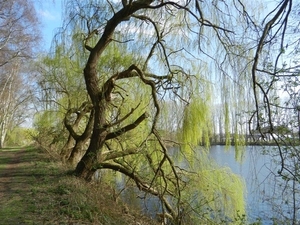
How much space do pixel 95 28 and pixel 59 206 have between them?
171 inches

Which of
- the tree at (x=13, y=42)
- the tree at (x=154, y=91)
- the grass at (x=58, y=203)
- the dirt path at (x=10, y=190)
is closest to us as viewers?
the grass at (x=58, y=203)

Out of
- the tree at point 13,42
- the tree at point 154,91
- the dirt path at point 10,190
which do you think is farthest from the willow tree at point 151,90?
the tree at point 13,42

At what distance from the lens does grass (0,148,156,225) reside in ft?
15.0

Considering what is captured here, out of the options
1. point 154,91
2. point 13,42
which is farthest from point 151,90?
point 13,42

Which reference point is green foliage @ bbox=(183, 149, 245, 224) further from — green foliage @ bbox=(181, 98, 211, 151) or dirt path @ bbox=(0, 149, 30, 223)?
dirt path @ bbox=(0, 149, 30, 223)

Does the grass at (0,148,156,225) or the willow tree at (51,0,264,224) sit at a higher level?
the willow tree at (51,0,264,224)

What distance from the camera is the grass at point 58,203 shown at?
457cm

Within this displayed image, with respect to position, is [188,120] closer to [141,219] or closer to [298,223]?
[141,219]

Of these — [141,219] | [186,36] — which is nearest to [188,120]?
[186,36]

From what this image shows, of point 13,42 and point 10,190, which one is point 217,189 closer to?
point 10,190

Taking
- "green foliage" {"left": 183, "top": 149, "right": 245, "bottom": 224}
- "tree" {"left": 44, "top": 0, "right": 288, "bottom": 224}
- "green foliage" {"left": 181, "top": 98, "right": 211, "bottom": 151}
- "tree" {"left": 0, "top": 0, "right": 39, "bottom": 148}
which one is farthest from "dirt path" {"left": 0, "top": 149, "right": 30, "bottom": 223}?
"tree" {"left": 0, "top": 0, "right": 39, "bottom": 148}

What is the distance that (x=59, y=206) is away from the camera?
5039mm

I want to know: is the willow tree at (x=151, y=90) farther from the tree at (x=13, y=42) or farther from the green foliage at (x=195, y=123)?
the tree at (x=13, y=42)

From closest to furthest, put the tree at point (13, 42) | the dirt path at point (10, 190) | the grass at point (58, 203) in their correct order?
the grass at point (58, 203) → the dirt path at point (10, 190) → the tree at point (13, 42)
